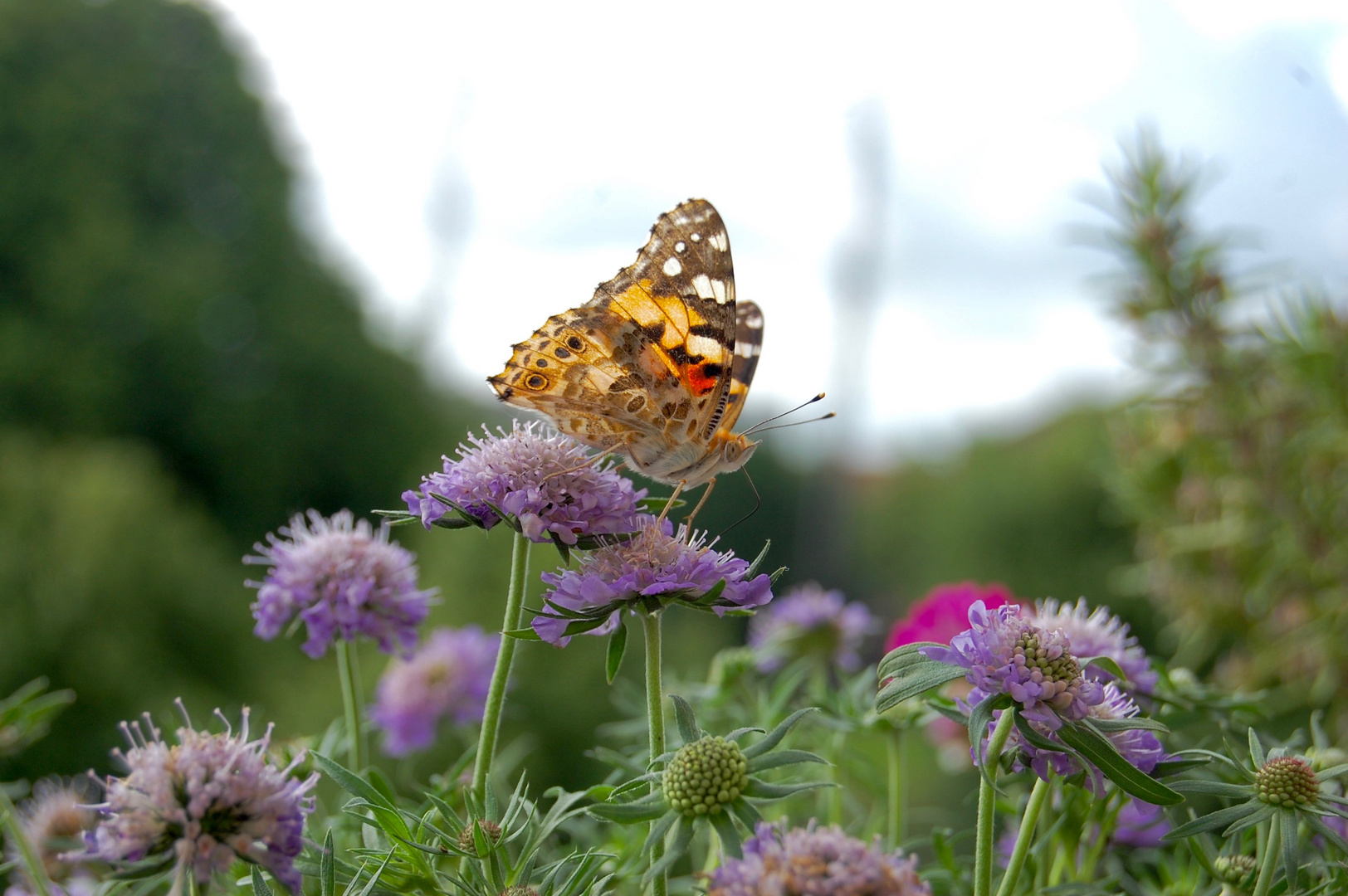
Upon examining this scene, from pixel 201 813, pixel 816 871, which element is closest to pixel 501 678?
pixel 201 813

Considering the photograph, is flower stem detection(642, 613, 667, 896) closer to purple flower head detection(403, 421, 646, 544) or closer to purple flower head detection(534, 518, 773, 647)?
purple flower head detection(534, 518, 773, 647)

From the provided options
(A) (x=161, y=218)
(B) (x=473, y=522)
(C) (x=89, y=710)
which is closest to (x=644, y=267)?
(B) (x=473, y=522)

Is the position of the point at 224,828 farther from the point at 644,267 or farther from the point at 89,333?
the point at 89,333

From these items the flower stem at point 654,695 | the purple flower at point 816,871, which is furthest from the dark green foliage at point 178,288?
the purple flower at point 816,871

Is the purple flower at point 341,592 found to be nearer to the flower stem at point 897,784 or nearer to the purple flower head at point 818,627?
the flower stem at point 897,784

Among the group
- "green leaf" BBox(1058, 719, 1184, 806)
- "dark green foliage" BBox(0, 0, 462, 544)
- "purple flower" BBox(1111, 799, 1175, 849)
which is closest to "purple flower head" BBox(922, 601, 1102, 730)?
"green leaf" BBox(1058, 719, 1184, 806)

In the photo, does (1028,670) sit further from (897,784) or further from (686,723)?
(897,784)
